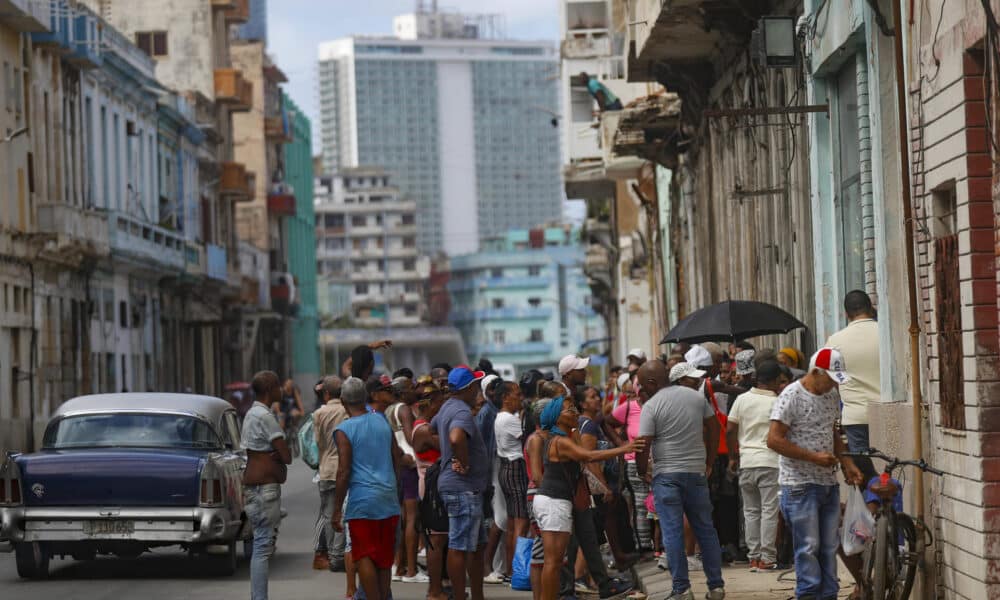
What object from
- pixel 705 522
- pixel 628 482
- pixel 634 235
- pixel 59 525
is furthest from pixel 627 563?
pixel 634 235

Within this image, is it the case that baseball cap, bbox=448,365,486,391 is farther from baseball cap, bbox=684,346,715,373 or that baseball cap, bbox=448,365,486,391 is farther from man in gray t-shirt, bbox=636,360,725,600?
baseball cap, bbox=684,346,715,373

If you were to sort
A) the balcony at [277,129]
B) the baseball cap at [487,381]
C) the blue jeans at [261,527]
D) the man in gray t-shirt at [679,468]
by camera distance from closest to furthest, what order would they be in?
the man in gray t-shirt at [679,468]
the blue jeans at [261,527]
the baseball cap at [487,381]
the balcony at [277,129]

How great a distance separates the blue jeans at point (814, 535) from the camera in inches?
485

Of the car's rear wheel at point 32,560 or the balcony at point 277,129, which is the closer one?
the car's rear wheel at point 32,560

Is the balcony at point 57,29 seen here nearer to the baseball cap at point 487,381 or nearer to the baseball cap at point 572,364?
the baseball cap at point 487,381

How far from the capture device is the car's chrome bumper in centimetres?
1653

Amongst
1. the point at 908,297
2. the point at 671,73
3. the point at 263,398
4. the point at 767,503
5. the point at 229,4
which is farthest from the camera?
the point at 229,4

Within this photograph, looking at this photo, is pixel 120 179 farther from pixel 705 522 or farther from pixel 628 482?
pixel 705 522

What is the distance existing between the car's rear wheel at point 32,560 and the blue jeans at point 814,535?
741cm

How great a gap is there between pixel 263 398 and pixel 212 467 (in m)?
2.81

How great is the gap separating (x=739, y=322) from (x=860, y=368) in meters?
4.17

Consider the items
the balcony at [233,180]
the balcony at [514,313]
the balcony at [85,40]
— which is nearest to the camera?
the balcony at [85,40]

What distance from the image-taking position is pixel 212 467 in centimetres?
1677

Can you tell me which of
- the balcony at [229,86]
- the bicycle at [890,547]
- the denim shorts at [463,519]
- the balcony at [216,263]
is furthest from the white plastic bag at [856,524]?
the balcony at [229,86]
